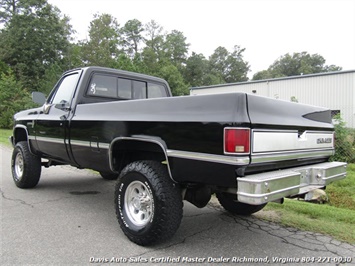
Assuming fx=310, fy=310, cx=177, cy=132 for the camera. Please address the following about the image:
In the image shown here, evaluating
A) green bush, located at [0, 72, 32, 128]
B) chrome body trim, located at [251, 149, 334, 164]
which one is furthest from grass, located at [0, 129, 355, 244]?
green bush, located at [0, 72, 32, 128]

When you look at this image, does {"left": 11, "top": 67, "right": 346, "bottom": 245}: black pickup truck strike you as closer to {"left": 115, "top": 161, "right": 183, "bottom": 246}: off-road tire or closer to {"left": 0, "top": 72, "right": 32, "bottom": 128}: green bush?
{"left": 115, "top": 161, "right": 183, "bottom": 246}: off-road tire

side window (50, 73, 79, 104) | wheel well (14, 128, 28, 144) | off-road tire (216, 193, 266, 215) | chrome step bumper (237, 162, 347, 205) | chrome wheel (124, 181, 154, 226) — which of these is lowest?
off-road tire (216, 193, 266, 215)

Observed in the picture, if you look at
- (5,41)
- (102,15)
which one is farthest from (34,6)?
(102,15)

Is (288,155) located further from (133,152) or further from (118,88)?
(118,88)

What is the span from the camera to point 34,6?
46.9 meters

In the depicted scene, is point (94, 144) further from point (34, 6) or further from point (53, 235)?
point (34, 6)

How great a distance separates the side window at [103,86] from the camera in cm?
471

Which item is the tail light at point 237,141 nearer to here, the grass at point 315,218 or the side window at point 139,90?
the grass at point 315,218

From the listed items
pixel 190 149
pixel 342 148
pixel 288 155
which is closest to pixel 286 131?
pixel 288 155

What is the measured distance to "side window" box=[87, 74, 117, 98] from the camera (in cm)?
471

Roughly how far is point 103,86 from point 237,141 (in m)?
2.91

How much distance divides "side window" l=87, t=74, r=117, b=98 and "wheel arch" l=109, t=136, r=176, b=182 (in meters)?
1.31

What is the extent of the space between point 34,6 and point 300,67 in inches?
2439

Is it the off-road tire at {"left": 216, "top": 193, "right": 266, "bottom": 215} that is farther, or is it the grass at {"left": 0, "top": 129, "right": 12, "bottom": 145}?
the grass at {"left": 0, "top": 129, "right": 12, "bottom": 145}
